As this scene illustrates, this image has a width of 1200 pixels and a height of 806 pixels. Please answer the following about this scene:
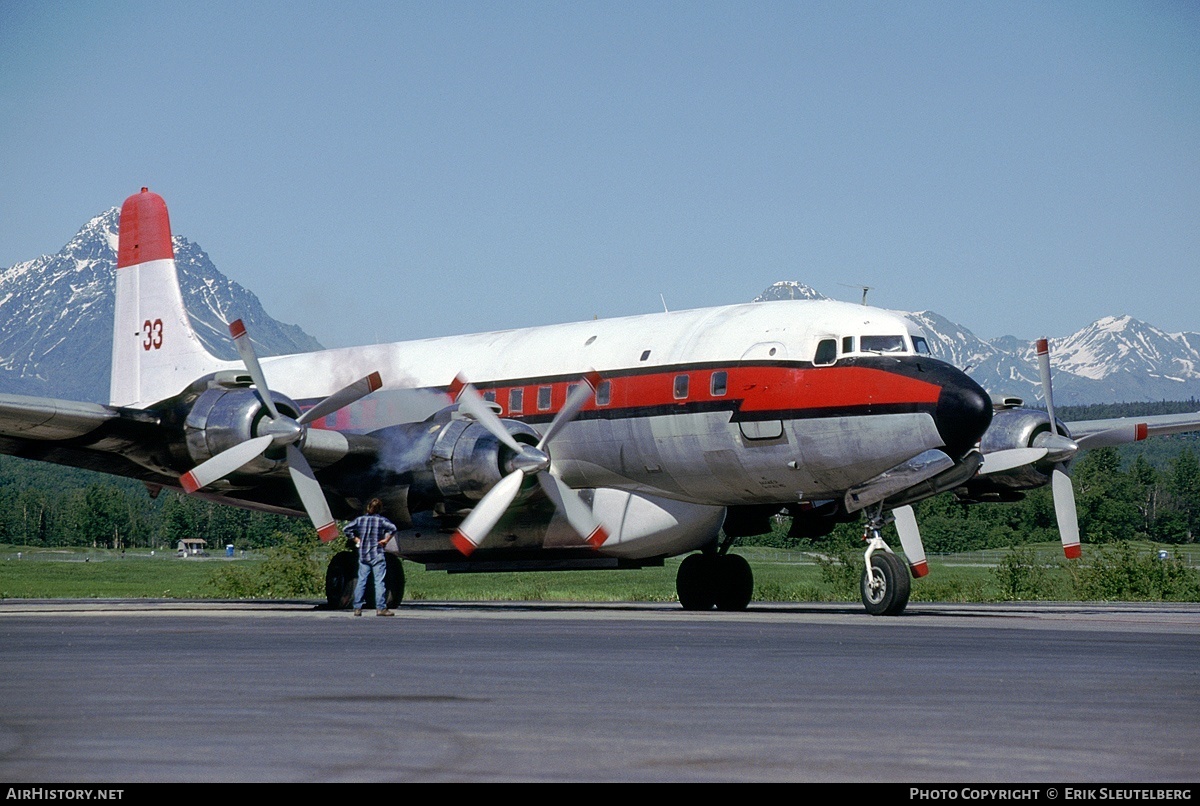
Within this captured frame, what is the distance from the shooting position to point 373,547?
2166 cm

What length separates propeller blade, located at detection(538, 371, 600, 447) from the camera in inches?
908

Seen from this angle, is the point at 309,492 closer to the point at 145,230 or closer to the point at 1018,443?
the point at 145,230

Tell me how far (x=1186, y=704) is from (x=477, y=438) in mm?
14260

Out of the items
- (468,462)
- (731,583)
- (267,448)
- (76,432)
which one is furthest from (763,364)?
(76,432)

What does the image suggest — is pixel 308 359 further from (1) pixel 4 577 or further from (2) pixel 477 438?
(1) pixel 4 577

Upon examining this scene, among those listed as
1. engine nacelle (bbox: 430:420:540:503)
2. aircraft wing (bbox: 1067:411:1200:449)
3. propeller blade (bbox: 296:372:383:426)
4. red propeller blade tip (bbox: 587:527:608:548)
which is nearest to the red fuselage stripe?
red propeller blade tip (bbox: 587:527:608:548)

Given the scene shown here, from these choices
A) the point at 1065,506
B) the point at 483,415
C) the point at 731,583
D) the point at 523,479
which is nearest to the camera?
the point at 523,479

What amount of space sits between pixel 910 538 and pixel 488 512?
6.44 m

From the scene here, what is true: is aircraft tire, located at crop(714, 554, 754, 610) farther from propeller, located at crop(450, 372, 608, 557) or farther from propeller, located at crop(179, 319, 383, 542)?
propeller, located at crop(179, 319, 383, 542)

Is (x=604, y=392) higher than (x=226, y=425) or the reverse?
higher

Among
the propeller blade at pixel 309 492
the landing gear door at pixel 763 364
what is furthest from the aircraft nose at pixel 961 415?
the propeller blade at pixel 309 492

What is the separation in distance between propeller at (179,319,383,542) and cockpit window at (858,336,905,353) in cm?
754

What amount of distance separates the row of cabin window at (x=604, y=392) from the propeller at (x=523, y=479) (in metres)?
0.16

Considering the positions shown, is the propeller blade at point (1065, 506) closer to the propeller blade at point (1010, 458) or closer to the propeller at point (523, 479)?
the propeller blade at point (1010, 458)
